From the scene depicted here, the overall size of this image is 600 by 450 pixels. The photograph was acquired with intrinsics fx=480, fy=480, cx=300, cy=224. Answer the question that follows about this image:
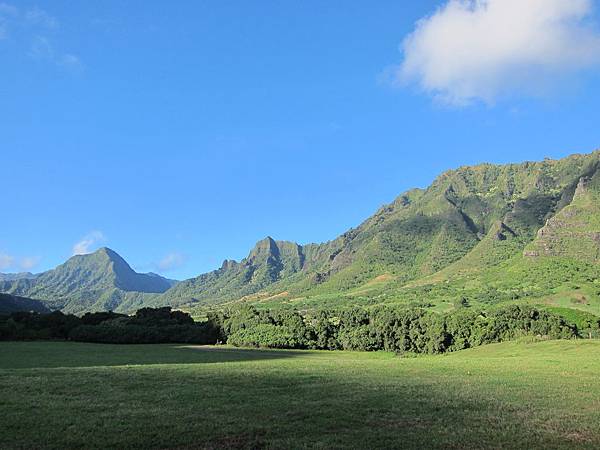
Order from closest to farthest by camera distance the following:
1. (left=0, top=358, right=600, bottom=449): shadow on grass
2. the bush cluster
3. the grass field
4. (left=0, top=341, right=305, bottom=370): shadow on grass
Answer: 1. (left=0, top=358, right=600, bottom=449): shadow on grass
2. the grass field
3. (left=0, top=341, right=305, bottom=370): shadow on grass
4. the bush cluster

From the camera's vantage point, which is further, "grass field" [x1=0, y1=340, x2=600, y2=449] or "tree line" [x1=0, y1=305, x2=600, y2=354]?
"tree line" [x1=0, y1=305, x2=600, y2=354]

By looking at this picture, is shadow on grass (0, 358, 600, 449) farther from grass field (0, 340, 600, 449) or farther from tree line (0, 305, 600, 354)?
tree line (0, 305, 600, 354)

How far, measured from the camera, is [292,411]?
1861 cm

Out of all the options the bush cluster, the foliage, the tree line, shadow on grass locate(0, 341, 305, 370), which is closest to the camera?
shadow on grass locate(0, 341, 305, 370)

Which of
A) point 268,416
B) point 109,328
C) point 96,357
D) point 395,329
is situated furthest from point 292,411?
point 109,328

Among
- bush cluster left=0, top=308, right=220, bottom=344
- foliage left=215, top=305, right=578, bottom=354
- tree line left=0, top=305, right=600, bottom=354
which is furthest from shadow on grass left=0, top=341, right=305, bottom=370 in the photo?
foliage left=215, top=305, right=578, bottom=354

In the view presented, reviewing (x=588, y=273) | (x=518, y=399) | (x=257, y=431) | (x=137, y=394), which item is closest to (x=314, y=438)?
(x=257, y=431)

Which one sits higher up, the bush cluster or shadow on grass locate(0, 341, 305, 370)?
the bush cluster

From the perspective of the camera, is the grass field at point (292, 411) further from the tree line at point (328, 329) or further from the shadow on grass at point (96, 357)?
the tree line at point (328, 329)

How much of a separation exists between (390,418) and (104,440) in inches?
387

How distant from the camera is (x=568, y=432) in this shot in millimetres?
15883

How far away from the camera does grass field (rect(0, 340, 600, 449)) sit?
14.6 m

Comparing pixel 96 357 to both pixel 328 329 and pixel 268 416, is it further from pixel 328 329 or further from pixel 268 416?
pixel 328 329

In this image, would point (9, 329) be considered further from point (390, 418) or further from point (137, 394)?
point (390, 418)
